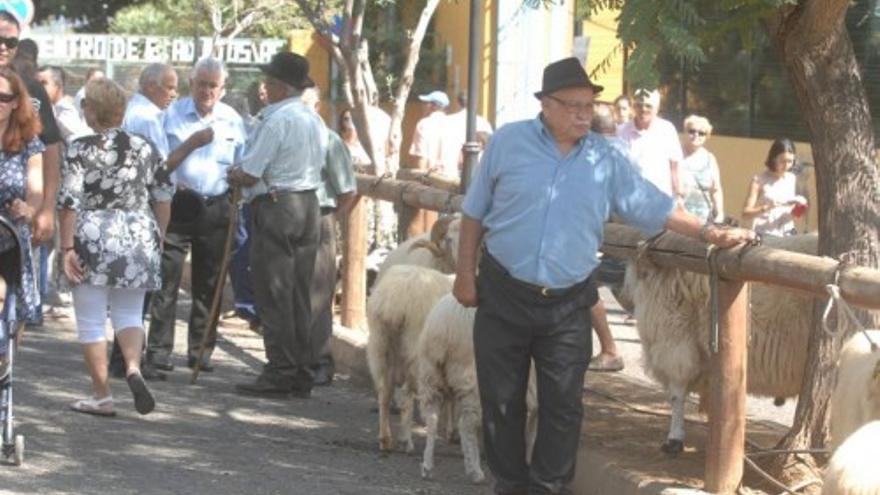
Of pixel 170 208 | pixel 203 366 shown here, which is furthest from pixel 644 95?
pixel 203 366

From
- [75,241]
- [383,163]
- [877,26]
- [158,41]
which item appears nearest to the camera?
[75,241]

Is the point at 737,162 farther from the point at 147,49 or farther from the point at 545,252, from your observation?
the point at 147,49

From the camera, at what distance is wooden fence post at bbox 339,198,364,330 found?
13586 millimetres

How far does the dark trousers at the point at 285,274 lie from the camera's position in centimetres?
1183

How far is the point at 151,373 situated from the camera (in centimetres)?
1245

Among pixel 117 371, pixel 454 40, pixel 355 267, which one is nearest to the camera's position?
pixel 117 371

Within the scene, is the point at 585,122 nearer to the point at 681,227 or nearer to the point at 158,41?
the point at 681,227

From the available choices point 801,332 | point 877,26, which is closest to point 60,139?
point 801,332

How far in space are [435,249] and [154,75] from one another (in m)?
2.81

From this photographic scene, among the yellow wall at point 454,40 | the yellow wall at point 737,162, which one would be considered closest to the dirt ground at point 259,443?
the yellow wall at point 737,162

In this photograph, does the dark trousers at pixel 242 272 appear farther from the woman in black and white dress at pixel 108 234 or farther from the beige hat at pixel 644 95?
the beige hat at pixel 644 95

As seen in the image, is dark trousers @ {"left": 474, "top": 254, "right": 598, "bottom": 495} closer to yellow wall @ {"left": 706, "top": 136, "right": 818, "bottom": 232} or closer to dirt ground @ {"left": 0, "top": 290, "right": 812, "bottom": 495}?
dirt ground @ {"left": 0, "top": 290, "right": 812, "bottom": 495}

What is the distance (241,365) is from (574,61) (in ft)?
20.1

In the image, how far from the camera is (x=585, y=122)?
7.71 metres
